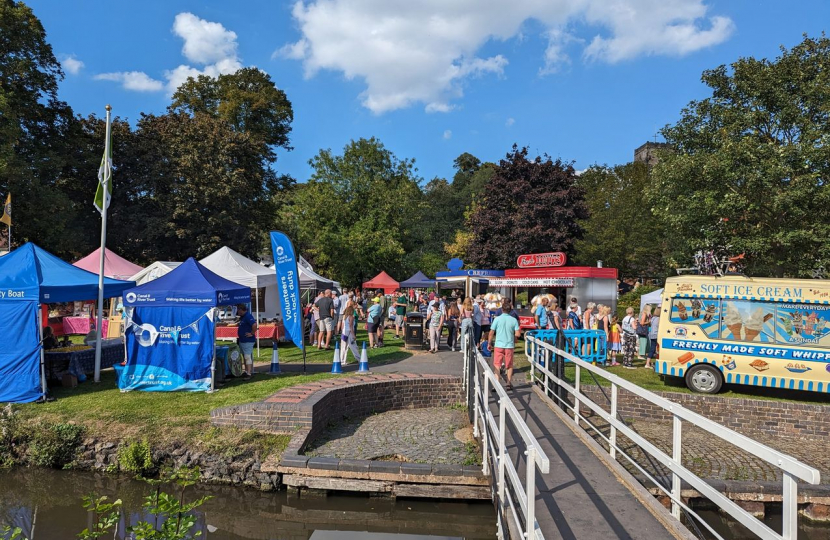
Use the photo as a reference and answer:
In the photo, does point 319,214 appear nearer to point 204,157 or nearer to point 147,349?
point 204,157

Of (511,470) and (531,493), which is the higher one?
(531,493)

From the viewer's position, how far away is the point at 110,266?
18219 millimetres

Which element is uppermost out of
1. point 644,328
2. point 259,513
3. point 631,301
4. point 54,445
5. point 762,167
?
point 762,167

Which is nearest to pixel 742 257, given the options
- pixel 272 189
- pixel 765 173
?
pixel 765 173

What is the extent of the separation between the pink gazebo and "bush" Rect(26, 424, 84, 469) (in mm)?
10087

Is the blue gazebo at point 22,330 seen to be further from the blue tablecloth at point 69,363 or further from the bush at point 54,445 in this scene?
the bush at point 54,445

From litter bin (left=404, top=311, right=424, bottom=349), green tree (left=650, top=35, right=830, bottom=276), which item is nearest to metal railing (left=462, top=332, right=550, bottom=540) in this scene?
litter bin (left=404, top=311, right=424, bottom=349)

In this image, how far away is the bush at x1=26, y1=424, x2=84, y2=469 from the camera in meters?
7.95

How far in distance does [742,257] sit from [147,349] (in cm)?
1704

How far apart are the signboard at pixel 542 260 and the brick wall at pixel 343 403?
13680 mm

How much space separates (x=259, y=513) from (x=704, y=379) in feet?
29.9

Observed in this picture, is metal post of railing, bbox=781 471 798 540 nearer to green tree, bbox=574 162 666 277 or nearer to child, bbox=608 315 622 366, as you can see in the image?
child, bbox=608 315 622 366

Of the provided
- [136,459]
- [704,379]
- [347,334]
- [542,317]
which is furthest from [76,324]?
[704,379]

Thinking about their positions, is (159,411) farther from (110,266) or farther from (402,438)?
(110,266)
